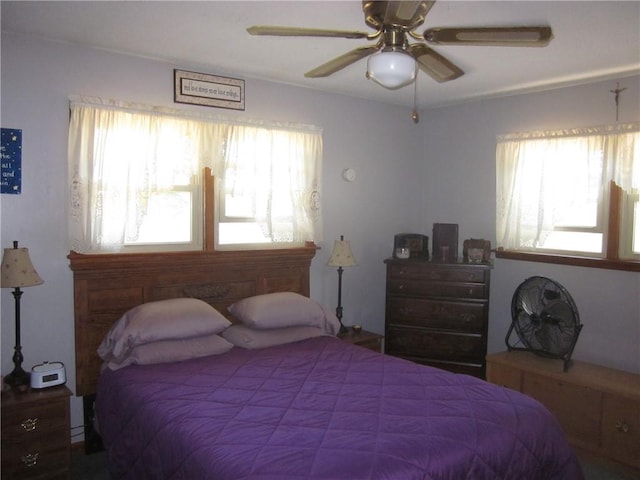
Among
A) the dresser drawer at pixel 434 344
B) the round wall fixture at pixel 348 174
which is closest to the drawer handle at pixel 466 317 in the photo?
the dresser drawer at pixel 434 344

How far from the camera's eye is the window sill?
3.45 meters

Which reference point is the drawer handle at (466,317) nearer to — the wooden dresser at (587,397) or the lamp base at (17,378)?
the wooden dresser at (587,397)

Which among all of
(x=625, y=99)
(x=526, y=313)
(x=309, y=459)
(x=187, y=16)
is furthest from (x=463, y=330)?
(x=187, y=16)

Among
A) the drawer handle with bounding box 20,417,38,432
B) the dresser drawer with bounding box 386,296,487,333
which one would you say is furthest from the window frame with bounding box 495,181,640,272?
the drawer handle with bounding box 20,417,38,432

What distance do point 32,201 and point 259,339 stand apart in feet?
5.07

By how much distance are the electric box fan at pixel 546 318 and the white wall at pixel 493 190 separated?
433 millimetres

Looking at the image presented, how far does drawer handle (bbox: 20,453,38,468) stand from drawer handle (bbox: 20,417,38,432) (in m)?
0.13

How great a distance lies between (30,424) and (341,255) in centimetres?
228

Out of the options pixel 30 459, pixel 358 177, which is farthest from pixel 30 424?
pixel 358 177

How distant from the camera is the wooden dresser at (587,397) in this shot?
10.0ft

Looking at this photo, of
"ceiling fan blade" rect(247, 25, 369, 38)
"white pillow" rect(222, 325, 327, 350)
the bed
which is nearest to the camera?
the bed

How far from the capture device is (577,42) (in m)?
2.83

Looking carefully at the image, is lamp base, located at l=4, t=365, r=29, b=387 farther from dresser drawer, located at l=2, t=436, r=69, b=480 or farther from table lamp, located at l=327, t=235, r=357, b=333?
table lamp, located at l=327, t=235, r=357, b=333

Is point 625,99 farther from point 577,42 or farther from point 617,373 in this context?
point 617,373
